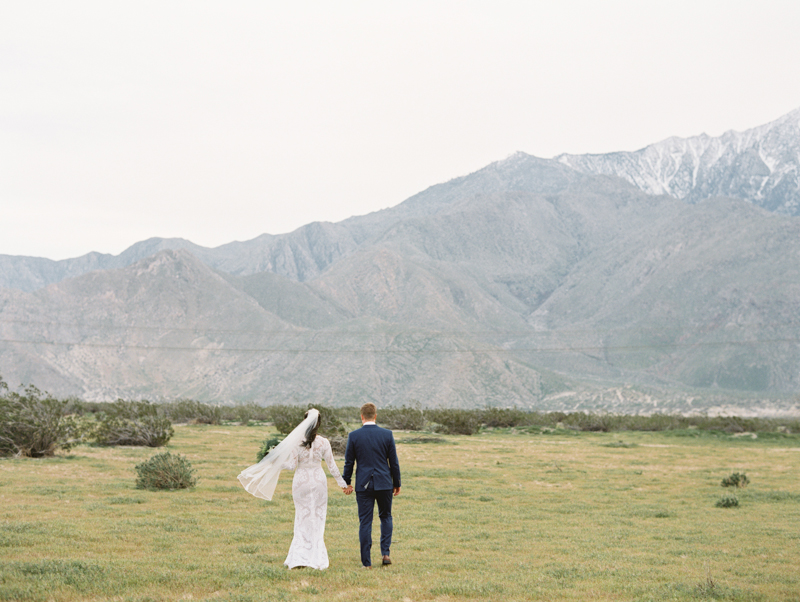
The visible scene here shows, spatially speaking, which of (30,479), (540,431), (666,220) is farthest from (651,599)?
(666,220)

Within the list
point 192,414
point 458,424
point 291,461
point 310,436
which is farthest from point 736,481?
point 192,414

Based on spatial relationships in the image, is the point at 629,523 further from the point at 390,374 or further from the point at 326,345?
the point at 326,345

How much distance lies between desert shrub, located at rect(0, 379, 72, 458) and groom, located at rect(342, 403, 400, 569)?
17.9 meters

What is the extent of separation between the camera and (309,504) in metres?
10.2

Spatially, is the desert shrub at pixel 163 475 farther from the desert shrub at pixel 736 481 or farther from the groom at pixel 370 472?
the desert shrub at pixel 736 481

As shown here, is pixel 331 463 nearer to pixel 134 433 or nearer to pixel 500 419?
pixel 134 433

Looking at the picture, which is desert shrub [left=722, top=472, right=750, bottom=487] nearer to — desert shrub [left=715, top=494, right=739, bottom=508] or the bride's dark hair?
desert shrub [left=715, top=494, right=739, bottom=508]

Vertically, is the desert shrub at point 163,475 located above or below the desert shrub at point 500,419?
above

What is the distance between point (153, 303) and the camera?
134875 millimetres

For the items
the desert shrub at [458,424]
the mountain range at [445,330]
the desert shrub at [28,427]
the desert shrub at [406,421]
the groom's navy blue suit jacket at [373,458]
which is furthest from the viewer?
the mountain range at [445,330]

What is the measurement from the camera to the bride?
10.2 m

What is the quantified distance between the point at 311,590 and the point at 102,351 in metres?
120

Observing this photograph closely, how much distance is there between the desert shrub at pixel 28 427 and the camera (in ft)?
77.6

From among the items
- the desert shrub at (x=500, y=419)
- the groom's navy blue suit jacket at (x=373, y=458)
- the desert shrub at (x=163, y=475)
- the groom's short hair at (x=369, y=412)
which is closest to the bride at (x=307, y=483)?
the groom's navy blue suit jacket at (x=373, y=458)
